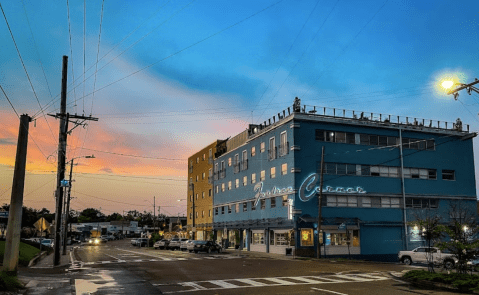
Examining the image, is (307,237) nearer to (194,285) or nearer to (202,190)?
(194,285)

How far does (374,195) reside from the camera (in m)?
47.2

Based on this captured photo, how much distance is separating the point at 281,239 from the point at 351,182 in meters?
9.40

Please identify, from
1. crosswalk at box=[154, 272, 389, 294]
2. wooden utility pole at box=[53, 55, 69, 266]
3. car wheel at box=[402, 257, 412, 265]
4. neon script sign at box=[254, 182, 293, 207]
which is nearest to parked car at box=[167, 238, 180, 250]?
neon script sign at box=[254, 182, 293, 207]

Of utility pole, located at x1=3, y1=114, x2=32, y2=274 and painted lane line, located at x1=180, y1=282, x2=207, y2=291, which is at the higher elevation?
utility pole, located at x1=3, y1=114, x2=32, y2=274

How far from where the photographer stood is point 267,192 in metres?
50.0

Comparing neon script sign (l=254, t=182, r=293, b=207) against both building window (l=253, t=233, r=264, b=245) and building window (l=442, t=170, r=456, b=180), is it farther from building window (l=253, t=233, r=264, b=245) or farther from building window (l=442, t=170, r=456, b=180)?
building window (l=442, t=170, r=456, b=180)

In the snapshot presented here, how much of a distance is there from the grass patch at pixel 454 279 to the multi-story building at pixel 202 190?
2004 inches

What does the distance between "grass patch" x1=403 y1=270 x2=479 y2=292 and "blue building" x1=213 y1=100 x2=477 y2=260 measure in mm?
22978

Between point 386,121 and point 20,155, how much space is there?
40575 millimetres

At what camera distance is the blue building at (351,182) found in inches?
1759

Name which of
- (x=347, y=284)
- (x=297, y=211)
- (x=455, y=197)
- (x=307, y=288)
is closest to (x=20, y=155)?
(x=307, y=288)

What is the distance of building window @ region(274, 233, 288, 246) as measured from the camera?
4568 cm

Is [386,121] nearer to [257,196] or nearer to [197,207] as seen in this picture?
[257,196]

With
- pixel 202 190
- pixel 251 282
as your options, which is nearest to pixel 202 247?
pixel 202 190
